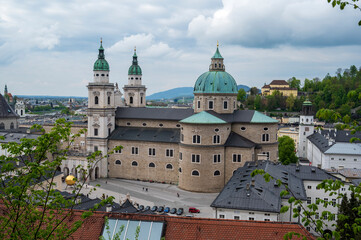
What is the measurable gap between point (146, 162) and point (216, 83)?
16230mm

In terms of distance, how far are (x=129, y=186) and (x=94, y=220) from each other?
34.0 m

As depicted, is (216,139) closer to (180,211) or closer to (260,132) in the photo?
(260,132)

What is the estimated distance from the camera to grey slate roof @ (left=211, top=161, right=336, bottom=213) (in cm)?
3158

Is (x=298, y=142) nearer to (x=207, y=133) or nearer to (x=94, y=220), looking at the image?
(x=207, y=133)

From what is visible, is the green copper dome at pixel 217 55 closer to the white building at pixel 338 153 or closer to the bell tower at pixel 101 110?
the bell tower at pixel 101 110

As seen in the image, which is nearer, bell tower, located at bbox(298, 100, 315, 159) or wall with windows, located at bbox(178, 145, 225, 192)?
wall with windows, located at bbox(178, 145, 225, 192)

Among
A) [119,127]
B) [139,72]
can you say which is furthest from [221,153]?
[139,72]

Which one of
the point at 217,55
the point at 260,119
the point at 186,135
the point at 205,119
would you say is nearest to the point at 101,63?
the point at 217,55

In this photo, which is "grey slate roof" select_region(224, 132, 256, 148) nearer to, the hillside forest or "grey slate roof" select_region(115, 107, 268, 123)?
"grey slate roof" select_region(115, 107, 268, 123)

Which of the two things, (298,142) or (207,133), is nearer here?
(207,133)

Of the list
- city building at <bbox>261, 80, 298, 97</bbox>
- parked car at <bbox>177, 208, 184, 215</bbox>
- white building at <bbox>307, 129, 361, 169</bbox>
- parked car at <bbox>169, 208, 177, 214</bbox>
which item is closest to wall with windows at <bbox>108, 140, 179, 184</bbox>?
parked car at <bbox>169, 208, 177, 214</bbox>

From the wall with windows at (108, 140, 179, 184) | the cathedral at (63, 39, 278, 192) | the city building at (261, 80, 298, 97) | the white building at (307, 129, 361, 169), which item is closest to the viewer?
the cathedral at (63, 39, 278, 192)

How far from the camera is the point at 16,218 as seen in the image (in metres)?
12.8

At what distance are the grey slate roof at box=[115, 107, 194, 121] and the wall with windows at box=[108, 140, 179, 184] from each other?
4611 millimetres
